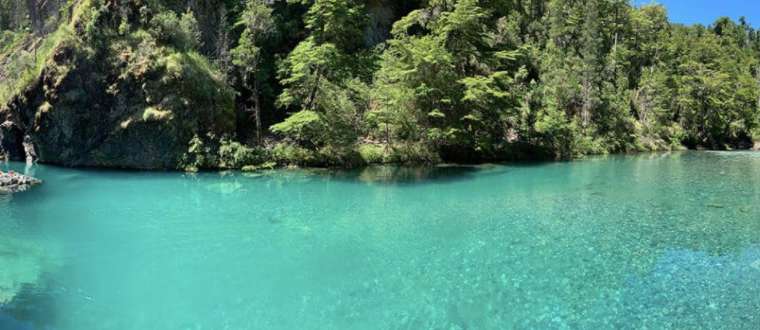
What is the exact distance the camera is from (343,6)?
3284 cm

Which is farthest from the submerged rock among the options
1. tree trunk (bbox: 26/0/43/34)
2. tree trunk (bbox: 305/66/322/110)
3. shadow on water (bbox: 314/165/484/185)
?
tree trunk (bbox: 26/0/43/34)

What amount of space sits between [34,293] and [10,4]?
64.3 m

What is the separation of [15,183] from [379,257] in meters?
20.1

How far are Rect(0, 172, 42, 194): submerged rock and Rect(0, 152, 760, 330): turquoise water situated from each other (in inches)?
30.6

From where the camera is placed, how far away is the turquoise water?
30.5 feet

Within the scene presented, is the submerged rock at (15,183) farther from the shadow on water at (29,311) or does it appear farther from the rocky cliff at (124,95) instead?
the shadow on water at (29,311)

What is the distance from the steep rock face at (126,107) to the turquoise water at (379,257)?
6.87 meters

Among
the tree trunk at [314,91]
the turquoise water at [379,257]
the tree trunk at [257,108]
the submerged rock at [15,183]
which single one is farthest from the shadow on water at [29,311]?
the tree trunk at [257,108]

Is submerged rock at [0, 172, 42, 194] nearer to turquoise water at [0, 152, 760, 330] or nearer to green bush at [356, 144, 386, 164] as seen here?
turquoise water at [0, 152, 760, 330]

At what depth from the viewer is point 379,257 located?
12820 millimetres

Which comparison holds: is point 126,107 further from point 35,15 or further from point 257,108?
point 35,15

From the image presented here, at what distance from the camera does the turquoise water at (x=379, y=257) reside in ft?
30.5

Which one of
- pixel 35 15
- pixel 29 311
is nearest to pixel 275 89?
pixel 29 311

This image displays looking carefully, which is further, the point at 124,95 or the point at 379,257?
the point at 124,95
